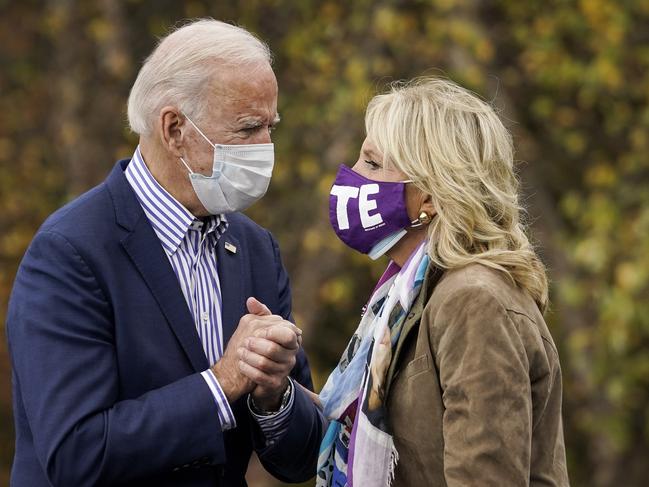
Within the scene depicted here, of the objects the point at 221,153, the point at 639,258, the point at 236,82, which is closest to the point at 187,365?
the point at 221,153

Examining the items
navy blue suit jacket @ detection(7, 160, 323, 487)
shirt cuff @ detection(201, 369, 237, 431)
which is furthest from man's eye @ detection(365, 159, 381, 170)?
shirt cuff @ detection(201, 369, 237, 431)

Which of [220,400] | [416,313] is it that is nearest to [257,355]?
[220,400]

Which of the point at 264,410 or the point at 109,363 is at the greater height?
the point at 109,363

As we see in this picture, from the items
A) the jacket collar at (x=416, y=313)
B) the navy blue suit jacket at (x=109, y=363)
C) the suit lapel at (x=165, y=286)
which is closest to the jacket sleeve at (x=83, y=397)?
the navy blue suit jacket at (x=109, y=363)

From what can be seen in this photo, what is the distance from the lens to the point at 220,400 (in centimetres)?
289

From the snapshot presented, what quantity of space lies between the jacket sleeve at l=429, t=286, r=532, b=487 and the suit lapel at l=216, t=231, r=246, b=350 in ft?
2.43

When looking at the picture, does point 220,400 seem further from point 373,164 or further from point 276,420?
point 373,164

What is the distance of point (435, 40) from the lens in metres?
7.89

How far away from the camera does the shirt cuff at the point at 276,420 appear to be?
3119 mm

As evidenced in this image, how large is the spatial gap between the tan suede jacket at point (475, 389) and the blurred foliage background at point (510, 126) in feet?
13.5

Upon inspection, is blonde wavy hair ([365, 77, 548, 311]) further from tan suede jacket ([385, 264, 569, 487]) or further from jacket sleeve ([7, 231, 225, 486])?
jacket sleeve ([7, 231, 225, 486])

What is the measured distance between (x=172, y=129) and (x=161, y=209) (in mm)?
227

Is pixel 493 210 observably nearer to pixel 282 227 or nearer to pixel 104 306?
pixel 104 306

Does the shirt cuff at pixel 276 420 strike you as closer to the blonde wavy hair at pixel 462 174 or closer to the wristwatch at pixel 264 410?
the wristwatch at pixel 264 410
